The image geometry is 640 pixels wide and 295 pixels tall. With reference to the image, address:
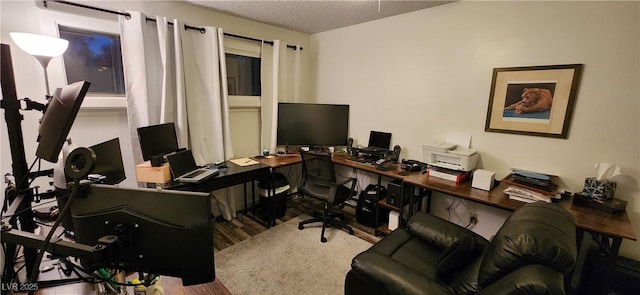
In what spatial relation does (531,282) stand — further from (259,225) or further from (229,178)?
(259,225)

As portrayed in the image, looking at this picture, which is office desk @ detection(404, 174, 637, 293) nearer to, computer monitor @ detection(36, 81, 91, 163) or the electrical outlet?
the electrical outlet

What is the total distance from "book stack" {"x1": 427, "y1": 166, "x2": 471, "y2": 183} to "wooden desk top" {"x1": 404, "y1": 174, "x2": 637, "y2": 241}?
0.13 feet

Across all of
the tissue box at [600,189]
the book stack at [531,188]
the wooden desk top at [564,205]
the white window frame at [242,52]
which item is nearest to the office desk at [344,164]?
the wooden desk top at [564,205]

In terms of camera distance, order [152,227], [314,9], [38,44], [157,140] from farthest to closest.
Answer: [314,9] < [157,140] < [38,44] < [152,227]

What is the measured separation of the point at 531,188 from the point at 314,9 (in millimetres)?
2576

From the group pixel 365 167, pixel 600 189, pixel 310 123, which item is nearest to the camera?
pixel 600 189

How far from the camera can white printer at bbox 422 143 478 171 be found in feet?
7.98

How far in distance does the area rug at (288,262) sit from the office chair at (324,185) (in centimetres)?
11

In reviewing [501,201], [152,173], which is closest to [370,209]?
[501,201]

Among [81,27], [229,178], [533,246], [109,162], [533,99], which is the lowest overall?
[229,178]

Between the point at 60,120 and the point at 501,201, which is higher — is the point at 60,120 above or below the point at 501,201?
above

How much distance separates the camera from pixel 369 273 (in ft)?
4.92

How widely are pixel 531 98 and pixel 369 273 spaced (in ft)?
6.68

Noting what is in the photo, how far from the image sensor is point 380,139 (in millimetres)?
3346
